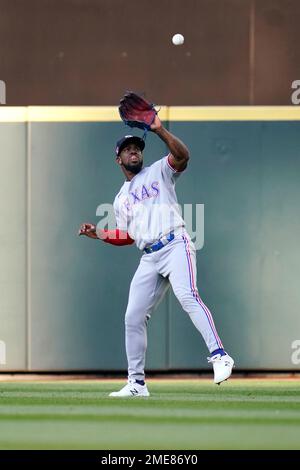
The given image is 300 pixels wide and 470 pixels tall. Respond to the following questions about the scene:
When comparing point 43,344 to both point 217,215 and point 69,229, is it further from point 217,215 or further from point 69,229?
point 217,215

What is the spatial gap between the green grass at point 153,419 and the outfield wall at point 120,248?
1.57 m

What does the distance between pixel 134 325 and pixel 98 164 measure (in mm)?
2943

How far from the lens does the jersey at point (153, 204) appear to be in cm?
810

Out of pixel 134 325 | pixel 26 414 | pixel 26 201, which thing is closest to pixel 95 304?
pixel 26 201

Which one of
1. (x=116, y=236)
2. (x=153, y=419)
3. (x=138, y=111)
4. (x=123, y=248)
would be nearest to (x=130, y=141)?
(x=138, y=111)

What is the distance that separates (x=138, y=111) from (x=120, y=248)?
282 cm

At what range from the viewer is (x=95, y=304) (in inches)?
424

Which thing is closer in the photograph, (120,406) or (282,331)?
(120,406)

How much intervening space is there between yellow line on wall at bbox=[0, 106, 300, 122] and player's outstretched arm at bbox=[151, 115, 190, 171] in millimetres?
2691

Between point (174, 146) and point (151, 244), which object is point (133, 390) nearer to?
point (151, 244)

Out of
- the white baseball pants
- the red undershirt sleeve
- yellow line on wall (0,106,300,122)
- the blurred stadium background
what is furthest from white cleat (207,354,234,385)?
yellow line on wall (0,106,300,122)

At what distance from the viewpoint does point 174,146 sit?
7.79 meters

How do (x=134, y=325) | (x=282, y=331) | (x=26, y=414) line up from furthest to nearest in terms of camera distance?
(x=282, y=331)
(x=134, y=325)
(x=26, y=414)

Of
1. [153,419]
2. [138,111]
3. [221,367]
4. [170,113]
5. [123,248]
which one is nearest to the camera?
[153,419]
